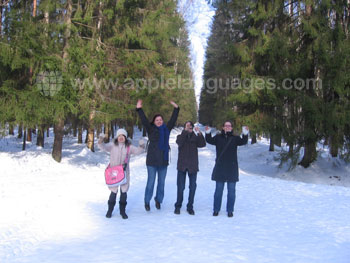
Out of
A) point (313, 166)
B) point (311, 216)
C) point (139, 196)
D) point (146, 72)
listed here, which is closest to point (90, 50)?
point (146, 72)

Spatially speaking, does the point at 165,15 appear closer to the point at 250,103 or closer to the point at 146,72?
the point at 146,72

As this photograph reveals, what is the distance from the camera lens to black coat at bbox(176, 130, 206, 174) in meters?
5.89

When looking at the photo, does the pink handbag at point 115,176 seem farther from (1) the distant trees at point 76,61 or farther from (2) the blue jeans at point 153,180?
(1) the distant trees at point 76,61

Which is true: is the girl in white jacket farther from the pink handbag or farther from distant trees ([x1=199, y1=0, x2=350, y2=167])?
distant trees ([x1=199, y1=0, x2=350, y2=167])

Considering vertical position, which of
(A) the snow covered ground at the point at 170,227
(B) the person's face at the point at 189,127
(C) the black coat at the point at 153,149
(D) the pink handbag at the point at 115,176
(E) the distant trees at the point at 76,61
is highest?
(E) the distant trees at the point at 76,61

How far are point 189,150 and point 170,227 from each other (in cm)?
161

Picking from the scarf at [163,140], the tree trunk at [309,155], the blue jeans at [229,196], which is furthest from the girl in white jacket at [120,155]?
A: the tree trunk at [309,155]

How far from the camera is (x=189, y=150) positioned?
5961mm

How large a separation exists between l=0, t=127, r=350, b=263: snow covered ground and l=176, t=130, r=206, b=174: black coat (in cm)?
92

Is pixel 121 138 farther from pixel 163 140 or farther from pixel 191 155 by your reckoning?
pixel 191 155

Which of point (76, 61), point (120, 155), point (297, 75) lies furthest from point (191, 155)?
point (297, 75)

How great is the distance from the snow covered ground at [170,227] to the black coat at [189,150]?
3.03 feet

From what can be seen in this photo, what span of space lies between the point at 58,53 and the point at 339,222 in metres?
10.8

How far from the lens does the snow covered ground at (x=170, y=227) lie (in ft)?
12.6
